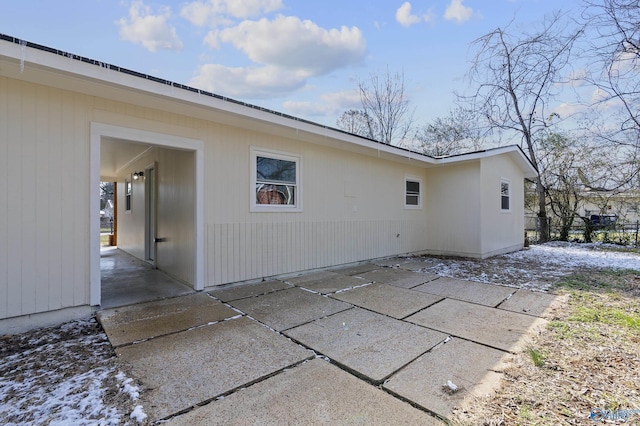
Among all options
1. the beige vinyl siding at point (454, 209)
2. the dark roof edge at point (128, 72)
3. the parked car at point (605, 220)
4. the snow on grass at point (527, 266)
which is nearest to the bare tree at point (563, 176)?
the parked car at point (605, 220)

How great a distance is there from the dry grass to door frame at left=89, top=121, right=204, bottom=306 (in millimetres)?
4051

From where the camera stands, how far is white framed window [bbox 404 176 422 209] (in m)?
8.85

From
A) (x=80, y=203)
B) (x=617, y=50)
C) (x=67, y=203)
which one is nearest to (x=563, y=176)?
(x=617, y=50)

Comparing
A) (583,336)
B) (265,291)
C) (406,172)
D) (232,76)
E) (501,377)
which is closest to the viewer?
(501,377)

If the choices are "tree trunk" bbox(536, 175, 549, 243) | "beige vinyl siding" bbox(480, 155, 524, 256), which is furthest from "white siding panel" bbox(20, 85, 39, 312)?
"tree trunk" bbox(536, 175, 549, 243)

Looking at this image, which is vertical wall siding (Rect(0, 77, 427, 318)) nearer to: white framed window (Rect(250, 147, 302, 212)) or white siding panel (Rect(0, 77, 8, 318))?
white siding panel (Rect(0, 77, 8, 318))

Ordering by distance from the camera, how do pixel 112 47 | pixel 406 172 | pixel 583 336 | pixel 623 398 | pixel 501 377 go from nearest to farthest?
pixel 623 398, pixel 501 377, pixel 583 336, pixel 112 47, pixel 406 172

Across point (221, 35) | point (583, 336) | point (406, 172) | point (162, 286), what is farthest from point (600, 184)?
point (162, 286)

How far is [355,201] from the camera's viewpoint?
7336 millimetres

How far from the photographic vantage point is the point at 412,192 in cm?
910

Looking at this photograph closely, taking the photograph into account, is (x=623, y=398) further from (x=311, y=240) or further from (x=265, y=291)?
(x=311, y=240)

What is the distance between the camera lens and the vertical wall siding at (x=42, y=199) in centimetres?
321

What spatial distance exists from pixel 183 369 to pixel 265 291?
241 centimetres

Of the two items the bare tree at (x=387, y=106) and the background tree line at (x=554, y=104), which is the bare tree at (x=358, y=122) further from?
the background tree line at (x=554, y=104)
